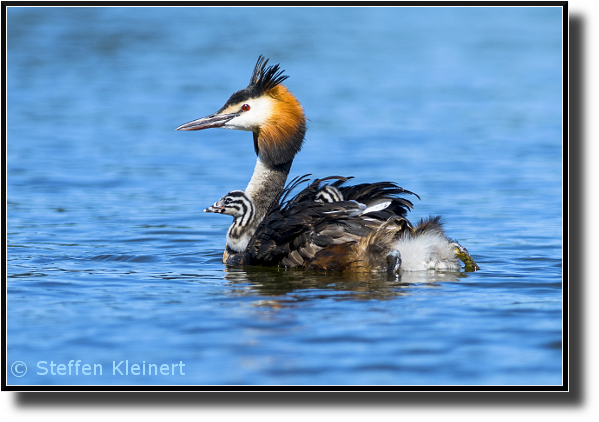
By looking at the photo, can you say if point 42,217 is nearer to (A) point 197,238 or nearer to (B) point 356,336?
(A) point 197,238

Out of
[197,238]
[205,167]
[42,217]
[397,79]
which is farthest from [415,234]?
[397,79]

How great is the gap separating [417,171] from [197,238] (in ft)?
13.4

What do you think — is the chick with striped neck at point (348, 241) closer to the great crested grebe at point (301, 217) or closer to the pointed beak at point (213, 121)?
the great crested grebe at point (301, 217)

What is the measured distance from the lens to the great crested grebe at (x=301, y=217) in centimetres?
678

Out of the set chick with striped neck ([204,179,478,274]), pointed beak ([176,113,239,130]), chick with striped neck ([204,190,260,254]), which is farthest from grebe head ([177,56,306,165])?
chick with striped neck ([204,179,478,274])

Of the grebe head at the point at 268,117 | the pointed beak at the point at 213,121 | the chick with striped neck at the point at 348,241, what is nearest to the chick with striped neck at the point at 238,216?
the chick with striped neck at the point at 348,241

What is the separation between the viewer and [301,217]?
22.8 ft

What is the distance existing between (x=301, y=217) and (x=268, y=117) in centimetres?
131

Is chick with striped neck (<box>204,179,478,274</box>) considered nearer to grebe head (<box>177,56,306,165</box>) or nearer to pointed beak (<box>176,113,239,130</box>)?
grebe head (<box>177,56,306,165</box>)

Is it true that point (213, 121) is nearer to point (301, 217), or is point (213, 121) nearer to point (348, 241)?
point (301, 217)

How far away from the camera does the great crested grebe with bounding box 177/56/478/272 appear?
6.78 m

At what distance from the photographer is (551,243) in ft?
26.9

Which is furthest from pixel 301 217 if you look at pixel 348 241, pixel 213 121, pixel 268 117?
pixel 213 121

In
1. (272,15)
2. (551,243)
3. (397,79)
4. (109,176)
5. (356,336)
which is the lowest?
(356,336)
